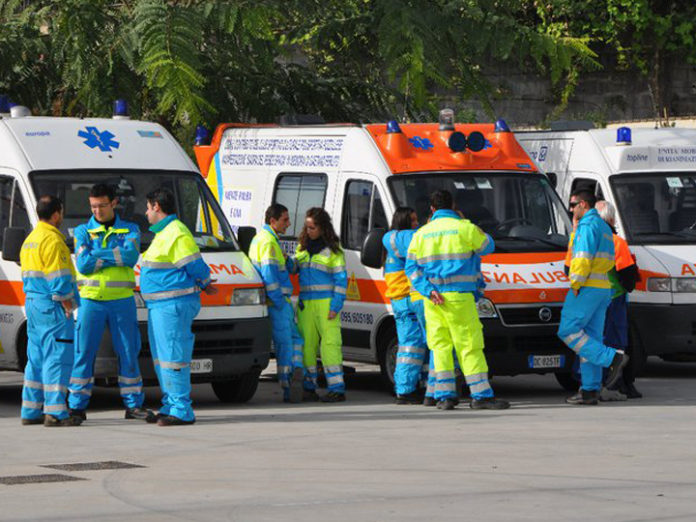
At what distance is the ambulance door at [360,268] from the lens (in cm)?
1487

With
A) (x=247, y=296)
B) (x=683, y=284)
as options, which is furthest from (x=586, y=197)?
(x=247, y=296)

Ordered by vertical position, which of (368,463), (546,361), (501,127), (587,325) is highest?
(501,127)

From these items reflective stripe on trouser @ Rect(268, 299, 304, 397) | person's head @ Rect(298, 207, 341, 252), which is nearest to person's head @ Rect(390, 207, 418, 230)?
person's head @ Rect(298, 207, 341, 252)

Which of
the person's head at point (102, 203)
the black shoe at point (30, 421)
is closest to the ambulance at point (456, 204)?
the person's head at point (102, 203)

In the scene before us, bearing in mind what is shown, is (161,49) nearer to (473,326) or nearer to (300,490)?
(473,326)

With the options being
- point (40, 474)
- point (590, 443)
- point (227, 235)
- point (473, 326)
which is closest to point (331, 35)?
point (227, 235)

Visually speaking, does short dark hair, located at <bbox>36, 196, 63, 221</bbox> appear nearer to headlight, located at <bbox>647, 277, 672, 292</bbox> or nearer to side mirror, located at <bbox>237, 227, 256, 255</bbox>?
side mirror, located at <bbox>237, 227, 256, 255</bbox>

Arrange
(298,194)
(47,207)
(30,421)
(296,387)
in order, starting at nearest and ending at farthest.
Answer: (47,207) < (30,421) < (296,387) < (298,194)

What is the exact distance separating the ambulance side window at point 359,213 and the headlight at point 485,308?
3.70ft

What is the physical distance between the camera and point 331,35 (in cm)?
1961

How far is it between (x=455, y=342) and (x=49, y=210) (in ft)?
10.7

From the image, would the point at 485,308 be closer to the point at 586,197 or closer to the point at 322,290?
the point at 586,197

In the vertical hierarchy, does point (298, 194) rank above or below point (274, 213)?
above

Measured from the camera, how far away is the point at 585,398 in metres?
14.2
